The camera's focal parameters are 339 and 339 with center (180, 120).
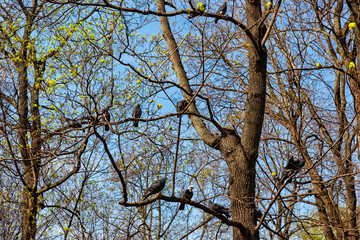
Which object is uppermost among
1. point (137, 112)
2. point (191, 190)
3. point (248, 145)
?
point (137, 112)

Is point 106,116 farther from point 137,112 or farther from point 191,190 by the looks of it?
point 191,190

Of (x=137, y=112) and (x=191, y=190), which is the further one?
(x=137, y=112)

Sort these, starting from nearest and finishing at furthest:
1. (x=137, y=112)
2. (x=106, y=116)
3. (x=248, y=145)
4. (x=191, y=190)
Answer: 1. (x=248, y=145)
2. (x=191, y=190)
3. (x=106, y=116)
4. (x=137, y=112)

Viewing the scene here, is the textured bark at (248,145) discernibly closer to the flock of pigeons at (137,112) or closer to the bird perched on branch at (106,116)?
the flock of pigeons at (137,112)

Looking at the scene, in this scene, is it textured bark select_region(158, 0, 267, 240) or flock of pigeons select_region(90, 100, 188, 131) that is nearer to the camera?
textured bark select_region(158, 0, 267, 240)

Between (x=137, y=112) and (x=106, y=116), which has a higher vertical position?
(x=137, y=112)

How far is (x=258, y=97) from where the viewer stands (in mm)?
4105

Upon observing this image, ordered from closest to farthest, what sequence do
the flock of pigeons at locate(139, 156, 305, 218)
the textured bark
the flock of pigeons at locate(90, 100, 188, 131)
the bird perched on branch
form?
the bird perched on branch → the textured bark → the flock of pigeons at locate(139, 156, 305, 218) → the flock of pigeons at locate(90, 100, 188, 131)

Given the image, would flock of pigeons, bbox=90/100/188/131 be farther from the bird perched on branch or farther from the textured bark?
the textured bark

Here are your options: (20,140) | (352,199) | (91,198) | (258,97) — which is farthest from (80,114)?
(352,199)

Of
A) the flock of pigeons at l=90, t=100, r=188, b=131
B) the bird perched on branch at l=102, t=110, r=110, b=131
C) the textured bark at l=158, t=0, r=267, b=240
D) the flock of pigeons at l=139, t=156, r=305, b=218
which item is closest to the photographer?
the bird perched on branch at l=102, t=110, r=110, b=131

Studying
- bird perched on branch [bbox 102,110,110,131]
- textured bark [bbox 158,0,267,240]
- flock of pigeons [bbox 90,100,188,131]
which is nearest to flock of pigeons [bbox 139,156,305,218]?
textured bark [bbox 158,0,267,240]

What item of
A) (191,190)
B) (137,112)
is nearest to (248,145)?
(191,190)

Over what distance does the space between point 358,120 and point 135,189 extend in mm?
5461
